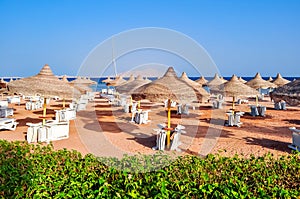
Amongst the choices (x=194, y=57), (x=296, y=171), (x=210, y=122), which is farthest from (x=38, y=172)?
(x=210, y=122)

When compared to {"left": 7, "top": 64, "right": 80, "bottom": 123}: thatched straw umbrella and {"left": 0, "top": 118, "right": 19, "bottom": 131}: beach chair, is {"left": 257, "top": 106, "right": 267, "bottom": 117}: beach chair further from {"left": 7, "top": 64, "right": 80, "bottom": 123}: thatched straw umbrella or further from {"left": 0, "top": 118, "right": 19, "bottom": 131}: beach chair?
{"left": 0, "top": 118, "right": 19, "bottom": 131}: beach chair

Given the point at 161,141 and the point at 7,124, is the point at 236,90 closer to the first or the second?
the point at 161,141

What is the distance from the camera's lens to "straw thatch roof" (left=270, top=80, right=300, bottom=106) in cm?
731

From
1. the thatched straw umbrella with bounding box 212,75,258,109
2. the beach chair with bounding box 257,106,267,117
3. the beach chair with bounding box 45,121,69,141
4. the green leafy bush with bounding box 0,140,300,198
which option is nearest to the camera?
the green leafy bush with bounding box 0,140,300,198

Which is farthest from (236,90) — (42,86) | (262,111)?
(42,86)

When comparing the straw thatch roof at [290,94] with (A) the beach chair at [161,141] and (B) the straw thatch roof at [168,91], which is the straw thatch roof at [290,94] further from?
(A) the beach chair at [161,141]

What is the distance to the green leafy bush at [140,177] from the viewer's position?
2576mm

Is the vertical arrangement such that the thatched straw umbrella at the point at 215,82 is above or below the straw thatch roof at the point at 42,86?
above

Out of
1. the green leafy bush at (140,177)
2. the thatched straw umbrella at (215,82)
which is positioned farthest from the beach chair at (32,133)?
the thatched straw umbrella at (215,82)

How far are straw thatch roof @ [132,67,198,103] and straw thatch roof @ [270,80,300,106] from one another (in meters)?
2.54

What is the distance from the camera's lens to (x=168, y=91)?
780cm

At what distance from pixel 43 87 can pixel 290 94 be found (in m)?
7.93

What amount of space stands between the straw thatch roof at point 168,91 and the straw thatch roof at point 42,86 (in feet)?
9.32

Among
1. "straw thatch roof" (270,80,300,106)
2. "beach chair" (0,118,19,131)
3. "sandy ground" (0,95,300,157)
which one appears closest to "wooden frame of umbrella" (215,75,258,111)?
"sandy ground" (0,95,300,157)
